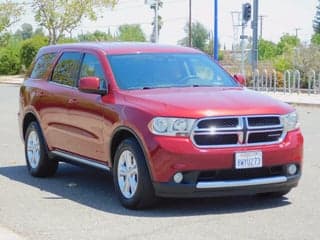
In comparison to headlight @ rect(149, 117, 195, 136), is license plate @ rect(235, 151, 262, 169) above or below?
below

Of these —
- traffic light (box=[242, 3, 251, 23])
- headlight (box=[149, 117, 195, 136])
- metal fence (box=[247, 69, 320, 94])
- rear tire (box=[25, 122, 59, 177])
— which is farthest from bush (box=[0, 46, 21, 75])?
headlight (box=[149, 117, 195, 136])

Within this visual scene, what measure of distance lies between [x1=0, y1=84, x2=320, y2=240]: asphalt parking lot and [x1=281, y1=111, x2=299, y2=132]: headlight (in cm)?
81

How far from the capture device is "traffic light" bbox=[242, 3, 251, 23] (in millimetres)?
33862

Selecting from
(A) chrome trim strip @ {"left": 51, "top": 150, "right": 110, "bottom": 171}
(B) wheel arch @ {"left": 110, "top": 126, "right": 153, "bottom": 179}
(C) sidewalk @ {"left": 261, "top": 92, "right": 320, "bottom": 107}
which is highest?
(B) wheel arch @ {"left": 110, "top": 126, "right": 153, "bottom": 179}

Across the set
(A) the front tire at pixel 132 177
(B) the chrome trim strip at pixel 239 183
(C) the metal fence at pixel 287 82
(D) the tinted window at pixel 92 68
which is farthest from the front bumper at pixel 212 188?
(C) the metal fence at pixel 287 82

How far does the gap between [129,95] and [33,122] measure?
267cm

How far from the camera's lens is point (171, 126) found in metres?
7.36

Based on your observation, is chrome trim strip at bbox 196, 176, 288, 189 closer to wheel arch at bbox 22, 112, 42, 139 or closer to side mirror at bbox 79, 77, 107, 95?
side mirror at bbox 79, 77, 107, 95

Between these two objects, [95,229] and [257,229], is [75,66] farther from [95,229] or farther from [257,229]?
[257,229]

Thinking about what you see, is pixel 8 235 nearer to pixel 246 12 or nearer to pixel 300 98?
pixel 300 98

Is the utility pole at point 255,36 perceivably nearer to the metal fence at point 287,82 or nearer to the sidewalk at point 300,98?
the metal fence at point 287,82

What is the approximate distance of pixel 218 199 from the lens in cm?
827

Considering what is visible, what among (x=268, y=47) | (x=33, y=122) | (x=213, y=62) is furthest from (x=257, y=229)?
(x=268, y=47)

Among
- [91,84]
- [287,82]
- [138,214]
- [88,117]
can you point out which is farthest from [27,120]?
[287,82]
